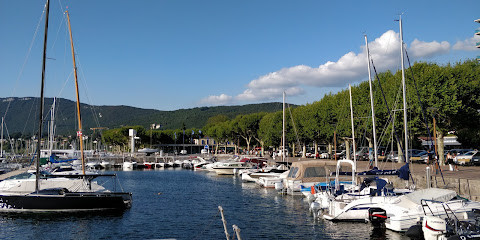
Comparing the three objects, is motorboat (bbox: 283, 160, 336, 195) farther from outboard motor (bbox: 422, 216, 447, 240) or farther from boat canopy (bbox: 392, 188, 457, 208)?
outboard motor (bbox: 422, 216, 447, 240)

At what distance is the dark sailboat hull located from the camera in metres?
25.7

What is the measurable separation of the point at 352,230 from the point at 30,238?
1663cm

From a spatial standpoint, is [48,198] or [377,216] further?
[48,198]

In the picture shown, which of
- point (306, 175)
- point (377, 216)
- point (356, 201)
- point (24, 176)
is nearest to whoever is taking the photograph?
point (377, 216)

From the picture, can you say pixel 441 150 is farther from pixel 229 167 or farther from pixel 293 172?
pixel 229 167

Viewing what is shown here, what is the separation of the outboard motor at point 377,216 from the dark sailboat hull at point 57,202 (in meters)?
16.5

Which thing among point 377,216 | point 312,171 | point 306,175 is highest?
point 312,171

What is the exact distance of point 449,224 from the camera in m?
17.5

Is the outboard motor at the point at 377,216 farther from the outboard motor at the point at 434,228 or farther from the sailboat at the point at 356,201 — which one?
the outboard motor at the point at 434,228

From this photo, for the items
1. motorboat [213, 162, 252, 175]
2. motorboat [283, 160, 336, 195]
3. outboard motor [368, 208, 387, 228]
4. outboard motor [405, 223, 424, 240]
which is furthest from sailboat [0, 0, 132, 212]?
motorboat [213, 162, 252, 175]

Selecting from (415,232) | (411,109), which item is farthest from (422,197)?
(411,109)

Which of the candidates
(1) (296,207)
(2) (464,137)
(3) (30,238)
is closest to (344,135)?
(2) (464,137)

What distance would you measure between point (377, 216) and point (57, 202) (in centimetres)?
1940

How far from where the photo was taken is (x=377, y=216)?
824 inches
